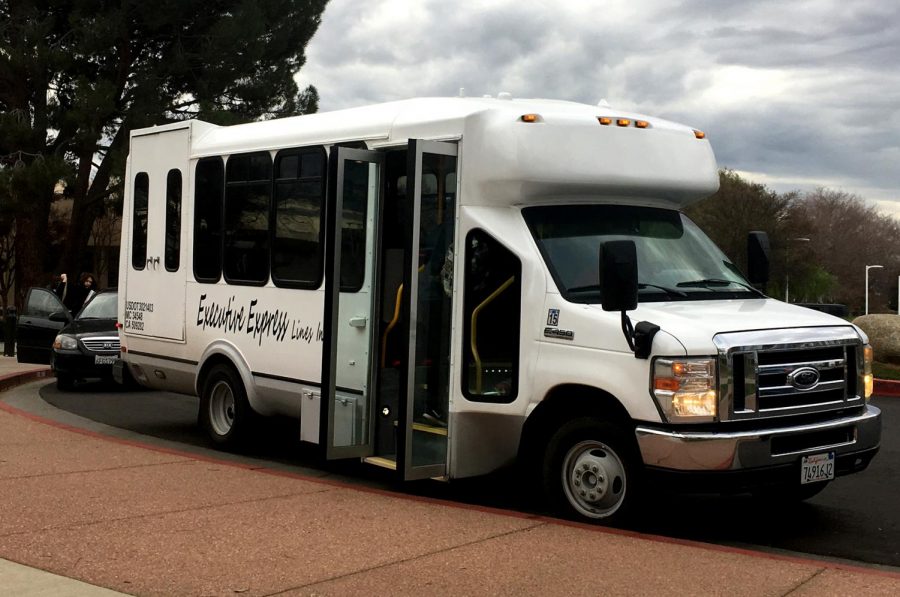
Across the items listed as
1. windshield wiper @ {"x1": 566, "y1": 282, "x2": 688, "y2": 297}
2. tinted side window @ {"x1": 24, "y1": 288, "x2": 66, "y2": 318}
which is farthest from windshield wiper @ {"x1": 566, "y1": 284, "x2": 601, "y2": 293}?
tinted side window @ {"x1": 24, "y1": 288, "x2": 66, "y2": 318}

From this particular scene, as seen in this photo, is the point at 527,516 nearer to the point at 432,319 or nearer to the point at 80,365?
the point at 432,319

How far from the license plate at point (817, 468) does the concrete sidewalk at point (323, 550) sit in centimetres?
75

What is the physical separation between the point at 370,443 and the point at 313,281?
1598mm

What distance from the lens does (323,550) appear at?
6.24 meters

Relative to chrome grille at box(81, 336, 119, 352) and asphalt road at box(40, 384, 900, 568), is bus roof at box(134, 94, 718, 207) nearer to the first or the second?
asphalt road at box(40, 384, 900, 568)

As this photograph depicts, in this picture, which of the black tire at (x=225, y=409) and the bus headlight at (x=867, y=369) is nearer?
the bus headlight at (x=867, y=369)

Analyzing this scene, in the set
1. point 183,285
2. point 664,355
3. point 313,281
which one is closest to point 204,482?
point 313,281

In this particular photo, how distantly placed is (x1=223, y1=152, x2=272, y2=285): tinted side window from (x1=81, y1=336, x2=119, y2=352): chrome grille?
23.0 feet

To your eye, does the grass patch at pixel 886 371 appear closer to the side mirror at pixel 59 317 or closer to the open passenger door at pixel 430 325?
the open passenger door at pixel 430 325

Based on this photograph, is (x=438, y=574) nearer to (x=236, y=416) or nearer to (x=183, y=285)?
(x=236, y=416)

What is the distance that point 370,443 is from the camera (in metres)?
8.34

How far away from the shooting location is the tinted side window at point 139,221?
1157 centimetres

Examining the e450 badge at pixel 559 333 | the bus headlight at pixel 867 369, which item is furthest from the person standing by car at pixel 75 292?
the bus headlight at pixel 867 369

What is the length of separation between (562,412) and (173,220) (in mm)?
5364
